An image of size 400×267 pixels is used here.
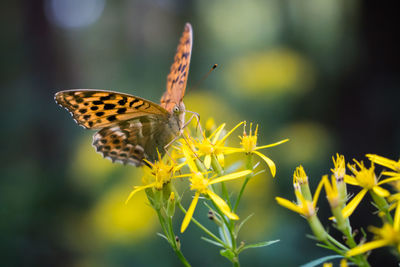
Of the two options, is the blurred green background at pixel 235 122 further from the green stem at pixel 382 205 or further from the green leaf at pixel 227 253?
the green stem at pixel 382 205

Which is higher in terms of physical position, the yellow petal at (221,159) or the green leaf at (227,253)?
the yellow petal at (221,159)

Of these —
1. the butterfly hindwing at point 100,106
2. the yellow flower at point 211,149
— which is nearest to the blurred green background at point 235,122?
the butterfly hindwing at point 100,106

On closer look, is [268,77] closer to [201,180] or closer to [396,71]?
[396,71]

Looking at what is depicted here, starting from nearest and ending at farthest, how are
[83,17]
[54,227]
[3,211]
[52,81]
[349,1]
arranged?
1. [3,211]
2. [54,227]
3. [349,1]
4. [52,81]
5. [83,17]

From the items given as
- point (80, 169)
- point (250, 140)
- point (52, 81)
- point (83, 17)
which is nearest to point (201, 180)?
point (250, 140)

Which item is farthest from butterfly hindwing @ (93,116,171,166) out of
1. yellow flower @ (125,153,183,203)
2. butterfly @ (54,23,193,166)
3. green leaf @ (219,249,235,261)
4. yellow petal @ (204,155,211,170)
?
green leaf @ (219,249,235,261)

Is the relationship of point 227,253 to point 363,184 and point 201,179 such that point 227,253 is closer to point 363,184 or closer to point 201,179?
point 201,179

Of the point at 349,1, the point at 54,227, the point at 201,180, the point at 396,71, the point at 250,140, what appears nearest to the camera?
the point at 201,180

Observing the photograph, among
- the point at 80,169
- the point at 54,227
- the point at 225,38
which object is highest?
the point at 225,38
